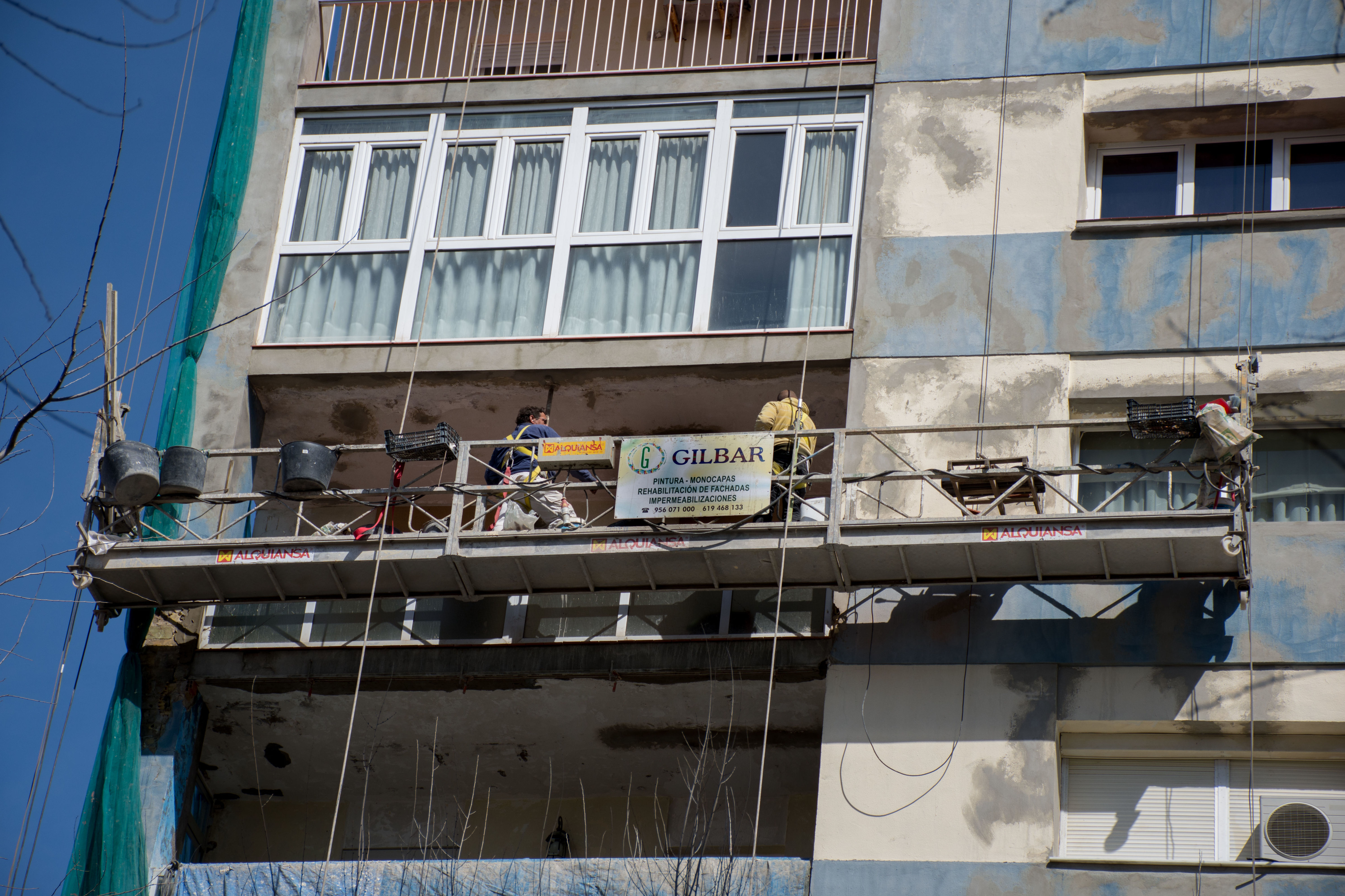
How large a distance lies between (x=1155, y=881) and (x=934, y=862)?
1.69 meters

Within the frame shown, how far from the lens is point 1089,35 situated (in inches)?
679

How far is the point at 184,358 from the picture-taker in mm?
16875

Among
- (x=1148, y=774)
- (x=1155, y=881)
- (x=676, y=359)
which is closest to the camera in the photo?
(x=1155, y=881)

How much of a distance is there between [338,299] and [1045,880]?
9151 mm

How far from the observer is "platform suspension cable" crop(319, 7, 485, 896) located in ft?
46.8

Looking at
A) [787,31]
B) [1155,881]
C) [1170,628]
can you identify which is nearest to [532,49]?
[787,31]

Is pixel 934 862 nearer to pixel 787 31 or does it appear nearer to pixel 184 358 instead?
pixel 184 358

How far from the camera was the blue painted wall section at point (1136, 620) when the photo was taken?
13898 millimetres

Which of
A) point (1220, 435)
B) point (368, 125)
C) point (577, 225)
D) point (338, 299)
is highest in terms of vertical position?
point (368, 125)

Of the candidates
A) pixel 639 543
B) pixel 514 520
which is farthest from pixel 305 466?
pixel 639 543

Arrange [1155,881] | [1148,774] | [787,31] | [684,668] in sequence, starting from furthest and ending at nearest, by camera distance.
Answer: [787,31] → [684,668] → [1148,774] → [1155,881]

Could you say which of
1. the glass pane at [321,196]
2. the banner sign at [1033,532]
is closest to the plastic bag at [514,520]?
the banner sign at [1033,532]

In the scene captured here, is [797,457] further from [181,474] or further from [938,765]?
[181,474]

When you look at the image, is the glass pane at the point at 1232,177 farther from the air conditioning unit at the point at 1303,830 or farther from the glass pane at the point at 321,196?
the glass pane at the point at 321,196
